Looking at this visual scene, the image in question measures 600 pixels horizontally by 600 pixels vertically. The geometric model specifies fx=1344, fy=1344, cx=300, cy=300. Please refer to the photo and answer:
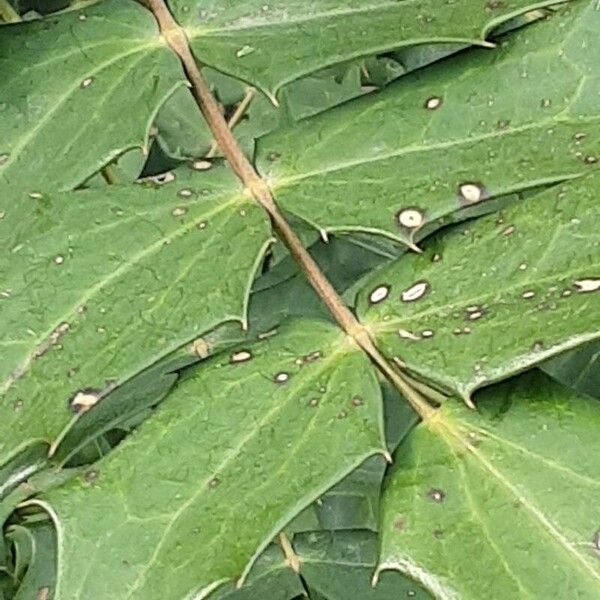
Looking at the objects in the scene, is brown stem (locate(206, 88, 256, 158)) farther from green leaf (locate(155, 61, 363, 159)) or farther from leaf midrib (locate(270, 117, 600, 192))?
leaf midrib (locate(270, 117, 600, 192))

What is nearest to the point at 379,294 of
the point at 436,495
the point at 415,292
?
the point at 415,292

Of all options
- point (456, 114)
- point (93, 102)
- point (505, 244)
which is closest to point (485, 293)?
point (505, 244)

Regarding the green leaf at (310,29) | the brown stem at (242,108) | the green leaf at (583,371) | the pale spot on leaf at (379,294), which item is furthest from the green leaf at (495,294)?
the brown stem at (242,108)

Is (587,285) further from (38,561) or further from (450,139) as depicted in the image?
(38,561)

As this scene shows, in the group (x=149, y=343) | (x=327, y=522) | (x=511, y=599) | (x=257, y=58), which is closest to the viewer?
(x=511, y=599)

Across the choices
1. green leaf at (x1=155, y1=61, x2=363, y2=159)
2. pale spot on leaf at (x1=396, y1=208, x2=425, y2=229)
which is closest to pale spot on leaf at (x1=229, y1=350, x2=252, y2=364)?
pale spot on leaf at (x1=396, y1=208, x2=425, y2=229)

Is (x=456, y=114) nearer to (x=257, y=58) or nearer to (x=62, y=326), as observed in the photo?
(x=257, y=58)
